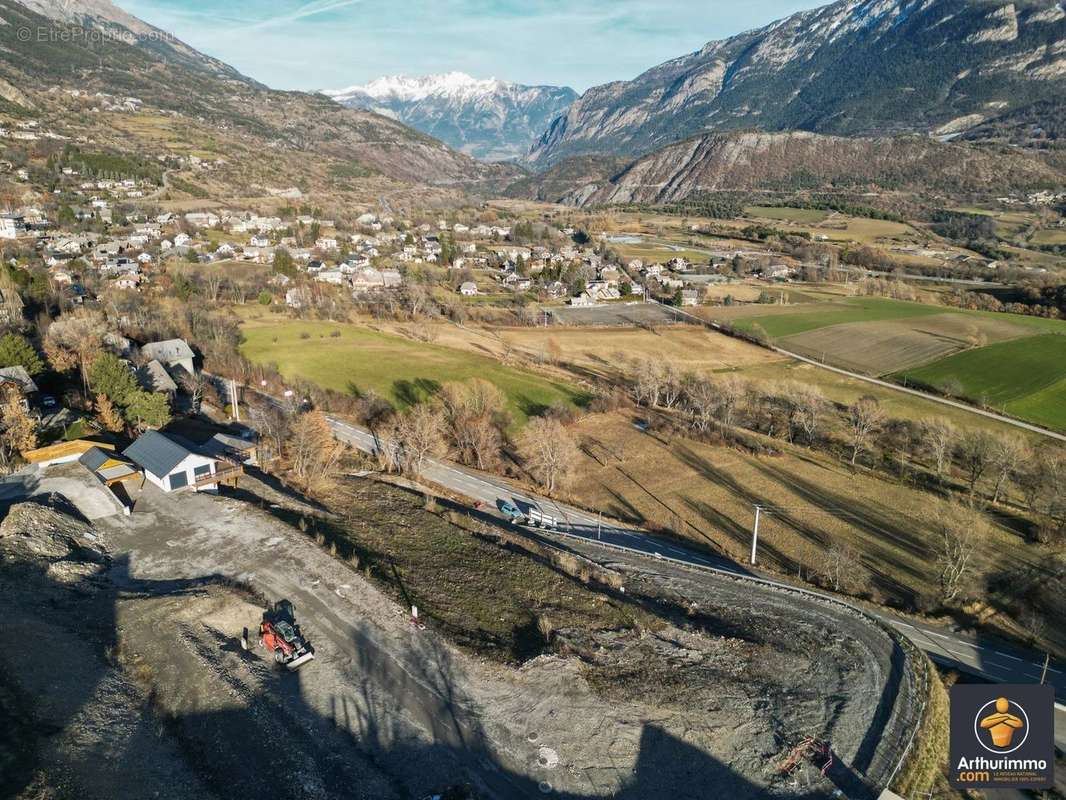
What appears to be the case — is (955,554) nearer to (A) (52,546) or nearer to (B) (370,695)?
(B) (370,695)

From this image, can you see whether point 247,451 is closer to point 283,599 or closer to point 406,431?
point 406,431

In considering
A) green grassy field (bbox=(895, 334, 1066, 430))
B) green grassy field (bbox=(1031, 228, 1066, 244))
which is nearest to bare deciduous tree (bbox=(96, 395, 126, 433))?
green grassy field (bbox=(895, 334, 1066, 430))

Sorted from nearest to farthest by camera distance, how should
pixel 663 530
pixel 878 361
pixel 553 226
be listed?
pixel 663 530
pixel 878 361
pixel 553 226

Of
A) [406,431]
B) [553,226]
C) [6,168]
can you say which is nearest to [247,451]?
[406,431]

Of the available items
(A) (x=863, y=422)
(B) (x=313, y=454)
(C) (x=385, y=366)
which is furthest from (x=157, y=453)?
(A) (x=863, y=422)

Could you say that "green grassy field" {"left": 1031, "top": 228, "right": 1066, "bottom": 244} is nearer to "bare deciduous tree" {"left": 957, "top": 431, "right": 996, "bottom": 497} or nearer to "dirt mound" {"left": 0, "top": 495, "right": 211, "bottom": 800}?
"bare deciduous tree" {"left": 957, "top": 431, "right": 996, "bottom": 497}

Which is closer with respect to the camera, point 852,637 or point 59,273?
point 852,637
